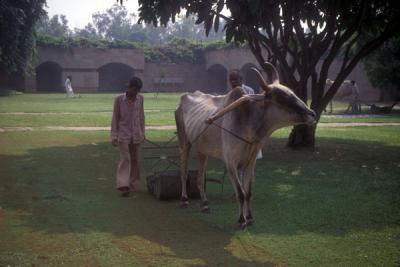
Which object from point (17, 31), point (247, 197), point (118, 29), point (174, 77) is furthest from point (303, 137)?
point (118, 29)

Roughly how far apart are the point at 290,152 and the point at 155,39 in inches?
4168

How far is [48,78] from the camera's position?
5312 centimetres

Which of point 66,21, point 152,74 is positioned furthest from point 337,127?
point 66,21

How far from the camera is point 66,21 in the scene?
127562 mm

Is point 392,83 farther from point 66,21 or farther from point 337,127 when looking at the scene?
point 66,21

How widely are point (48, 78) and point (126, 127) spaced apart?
4649 cm

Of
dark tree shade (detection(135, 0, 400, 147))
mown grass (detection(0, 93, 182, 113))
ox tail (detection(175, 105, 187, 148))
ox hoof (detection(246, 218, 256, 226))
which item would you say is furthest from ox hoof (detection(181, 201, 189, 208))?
mown grass (detection(0, 93, 182, 113))

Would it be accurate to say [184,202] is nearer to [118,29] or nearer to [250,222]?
[250,222]

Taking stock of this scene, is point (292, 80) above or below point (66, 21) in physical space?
below

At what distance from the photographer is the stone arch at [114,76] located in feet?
178

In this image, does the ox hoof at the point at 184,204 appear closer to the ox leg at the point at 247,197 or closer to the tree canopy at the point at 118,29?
the ox leg at the point at 247,197

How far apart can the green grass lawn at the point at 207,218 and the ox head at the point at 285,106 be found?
4.49 feet

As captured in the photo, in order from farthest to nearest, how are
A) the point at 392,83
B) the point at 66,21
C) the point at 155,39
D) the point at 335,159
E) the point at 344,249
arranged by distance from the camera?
the point at 66,21 → the point at 155,39 → the point at 392,83 → the point at 335,159 → the point at 344,249

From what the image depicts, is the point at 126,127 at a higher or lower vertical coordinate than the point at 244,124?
lower
